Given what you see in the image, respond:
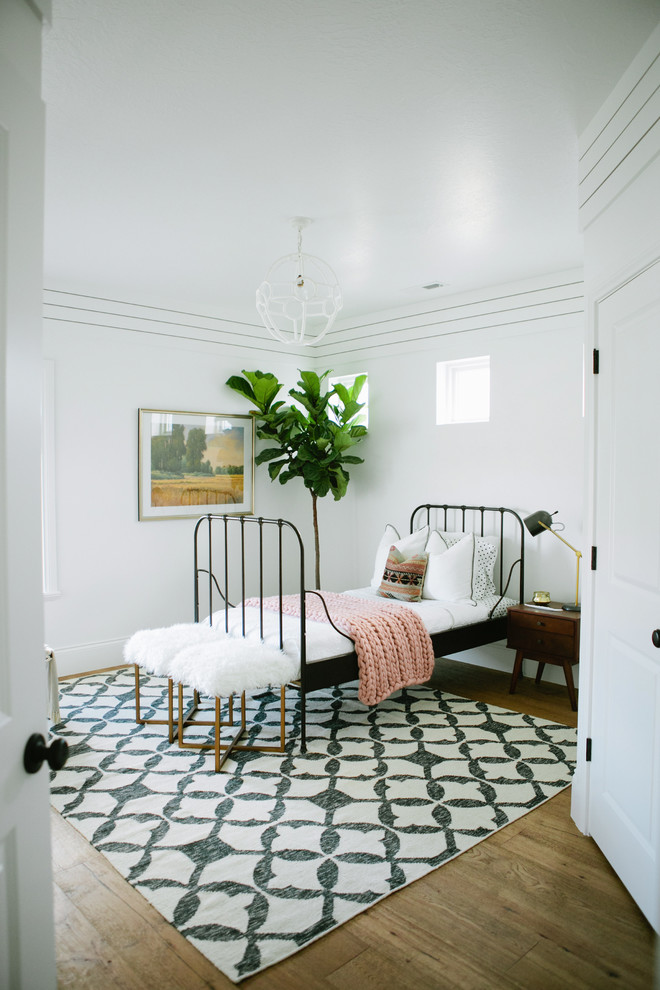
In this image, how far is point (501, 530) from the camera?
497 centimetres

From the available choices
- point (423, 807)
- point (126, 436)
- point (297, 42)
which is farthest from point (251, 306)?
point (423, 807)

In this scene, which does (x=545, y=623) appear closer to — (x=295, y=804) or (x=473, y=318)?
(x=295, y=804)

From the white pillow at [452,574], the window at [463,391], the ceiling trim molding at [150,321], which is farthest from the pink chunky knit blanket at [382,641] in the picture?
the ceiling trim molding at [150,321]

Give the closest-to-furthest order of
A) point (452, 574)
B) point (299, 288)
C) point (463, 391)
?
point (299, 288) < point (452, 574) < point (463, 391)

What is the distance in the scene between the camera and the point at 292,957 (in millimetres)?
2004

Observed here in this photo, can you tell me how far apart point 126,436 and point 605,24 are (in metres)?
4.00

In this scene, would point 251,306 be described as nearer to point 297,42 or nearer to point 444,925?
point 297,42

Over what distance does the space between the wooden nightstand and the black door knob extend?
3545 millimetres

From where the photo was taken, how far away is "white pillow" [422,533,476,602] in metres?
4.65

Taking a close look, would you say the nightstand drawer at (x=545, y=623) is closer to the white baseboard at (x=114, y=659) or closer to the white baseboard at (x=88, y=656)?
the white baseboard at (x=114, y=659)

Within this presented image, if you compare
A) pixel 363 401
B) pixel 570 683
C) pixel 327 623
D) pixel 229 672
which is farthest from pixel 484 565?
pixel 229 672

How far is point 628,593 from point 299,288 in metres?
2.34

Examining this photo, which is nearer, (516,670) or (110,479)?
(516,670)

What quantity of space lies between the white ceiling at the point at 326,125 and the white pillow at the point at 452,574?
6.33 ft
